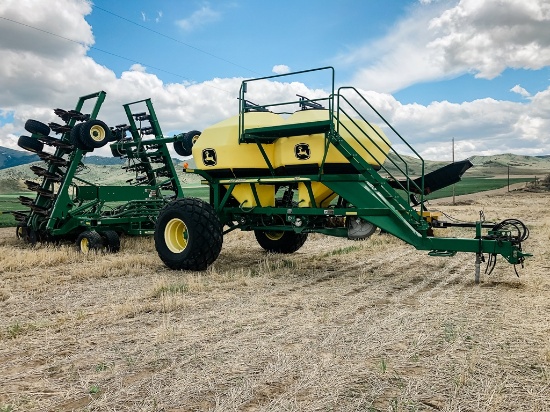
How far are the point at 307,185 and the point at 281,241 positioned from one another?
109 inches

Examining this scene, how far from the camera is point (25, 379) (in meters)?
3.62

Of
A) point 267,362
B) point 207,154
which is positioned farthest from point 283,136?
point 267,362

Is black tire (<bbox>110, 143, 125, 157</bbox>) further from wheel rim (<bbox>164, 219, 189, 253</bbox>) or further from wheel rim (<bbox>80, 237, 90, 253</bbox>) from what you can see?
wheel rim (<bbox>164, 219, 189, 253</bbox>)

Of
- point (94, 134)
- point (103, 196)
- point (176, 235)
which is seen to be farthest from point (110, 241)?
point (94, 134)

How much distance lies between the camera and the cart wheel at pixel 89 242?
1050 cm

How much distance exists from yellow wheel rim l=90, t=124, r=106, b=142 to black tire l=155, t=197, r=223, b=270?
4014 millimetres

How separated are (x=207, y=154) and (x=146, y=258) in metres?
2.42

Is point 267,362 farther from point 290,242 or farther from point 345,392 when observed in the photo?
point 290,242

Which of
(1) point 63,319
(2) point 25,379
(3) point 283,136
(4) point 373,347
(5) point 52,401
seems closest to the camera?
(5) point 52,401

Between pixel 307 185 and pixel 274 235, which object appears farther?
pixel 274 235

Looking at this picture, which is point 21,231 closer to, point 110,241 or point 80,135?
point 80,135

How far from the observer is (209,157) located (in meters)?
8.89

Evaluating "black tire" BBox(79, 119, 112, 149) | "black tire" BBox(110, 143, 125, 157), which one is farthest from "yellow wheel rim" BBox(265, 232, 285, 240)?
"black tire" BBox(110, 143, 125, 157)

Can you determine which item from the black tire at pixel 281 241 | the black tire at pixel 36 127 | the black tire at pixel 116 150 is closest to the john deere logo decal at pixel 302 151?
the black tire at pixel 281 241
